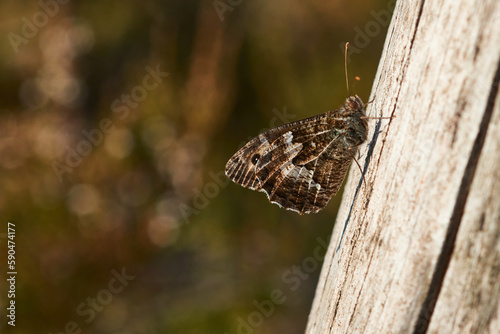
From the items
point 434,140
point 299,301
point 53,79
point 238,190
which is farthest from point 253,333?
point 434,140

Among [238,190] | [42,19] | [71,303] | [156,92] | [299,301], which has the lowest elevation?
[71,303]

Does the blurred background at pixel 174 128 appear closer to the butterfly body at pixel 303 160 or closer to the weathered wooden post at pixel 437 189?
the butterfly body at pixel 303 160

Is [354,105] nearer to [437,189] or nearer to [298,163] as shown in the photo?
[298,163]

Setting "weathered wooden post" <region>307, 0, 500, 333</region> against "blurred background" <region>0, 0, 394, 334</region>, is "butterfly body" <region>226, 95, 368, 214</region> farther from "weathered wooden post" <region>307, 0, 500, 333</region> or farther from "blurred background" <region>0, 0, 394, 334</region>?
"blurred background" <region>0, 0, 394, 334</region>

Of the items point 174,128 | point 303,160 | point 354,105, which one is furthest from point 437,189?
point 174,128

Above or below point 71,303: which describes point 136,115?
above

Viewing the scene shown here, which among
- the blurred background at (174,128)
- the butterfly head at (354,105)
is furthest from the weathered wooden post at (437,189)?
the blurred background at (174,128)

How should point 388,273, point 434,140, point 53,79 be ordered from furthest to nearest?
1. point 53,79
2. point 388,273
3. point 434,140

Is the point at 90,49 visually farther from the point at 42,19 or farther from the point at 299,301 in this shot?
the point at 299,301
